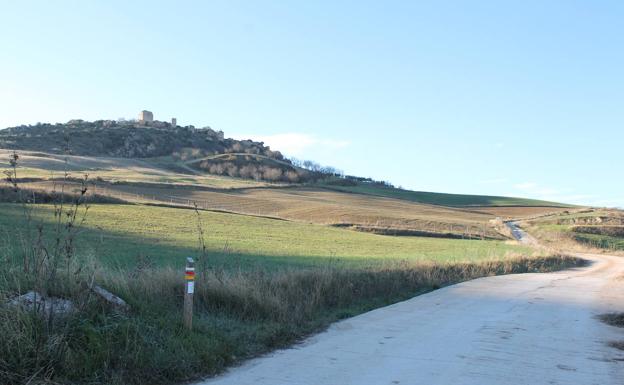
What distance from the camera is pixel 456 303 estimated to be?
47.5ft

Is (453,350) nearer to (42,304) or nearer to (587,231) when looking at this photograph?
(42,304)

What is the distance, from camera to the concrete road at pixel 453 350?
288 inches

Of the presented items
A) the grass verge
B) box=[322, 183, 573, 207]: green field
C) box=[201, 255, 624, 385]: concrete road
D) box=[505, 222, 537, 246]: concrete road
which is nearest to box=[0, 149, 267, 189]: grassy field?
box=[322, 183, 573, 207]: green field

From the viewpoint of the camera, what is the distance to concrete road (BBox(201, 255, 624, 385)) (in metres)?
7.32

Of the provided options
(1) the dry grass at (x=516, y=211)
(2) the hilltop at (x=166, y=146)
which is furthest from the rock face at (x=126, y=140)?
(1) the dry grass at (x=516, y=211)

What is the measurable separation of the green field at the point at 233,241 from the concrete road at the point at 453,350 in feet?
33.9

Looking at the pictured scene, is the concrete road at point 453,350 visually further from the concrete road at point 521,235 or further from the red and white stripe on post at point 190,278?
the concrete road at point 521,235

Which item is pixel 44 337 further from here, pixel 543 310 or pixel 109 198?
pixel 109 198

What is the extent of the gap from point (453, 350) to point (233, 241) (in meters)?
29.4

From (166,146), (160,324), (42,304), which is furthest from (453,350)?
(166,146)

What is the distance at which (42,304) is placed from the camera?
6887 mm

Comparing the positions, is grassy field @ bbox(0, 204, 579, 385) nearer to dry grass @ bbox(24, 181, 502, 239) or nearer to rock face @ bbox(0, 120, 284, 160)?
dry grass @ bbox(24, 181, 502, 239)

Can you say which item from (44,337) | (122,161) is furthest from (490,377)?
(122,161)

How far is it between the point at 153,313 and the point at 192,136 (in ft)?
588
